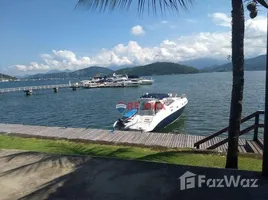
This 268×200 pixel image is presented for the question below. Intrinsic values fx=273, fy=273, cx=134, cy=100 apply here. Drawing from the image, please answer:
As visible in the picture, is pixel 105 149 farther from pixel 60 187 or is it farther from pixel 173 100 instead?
pixel 173 100

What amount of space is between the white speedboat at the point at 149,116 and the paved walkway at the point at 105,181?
13453 millimetres

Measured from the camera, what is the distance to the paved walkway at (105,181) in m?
4.41

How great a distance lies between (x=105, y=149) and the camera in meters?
10.4

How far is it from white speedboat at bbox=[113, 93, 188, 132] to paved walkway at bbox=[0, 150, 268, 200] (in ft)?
44.1

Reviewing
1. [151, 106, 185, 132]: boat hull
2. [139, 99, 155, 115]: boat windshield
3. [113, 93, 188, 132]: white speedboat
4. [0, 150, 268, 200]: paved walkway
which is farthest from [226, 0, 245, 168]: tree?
[139, 99, 155, 115]: boat windshield

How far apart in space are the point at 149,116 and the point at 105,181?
54.5ft

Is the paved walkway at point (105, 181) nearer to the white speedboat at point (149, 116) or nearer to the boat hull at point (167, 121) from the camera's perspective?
the white speedboat at point (149, 116)

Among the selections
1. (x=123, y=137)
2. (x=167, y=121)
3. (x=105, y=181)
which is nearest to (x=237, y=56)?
(x=105, y=181)

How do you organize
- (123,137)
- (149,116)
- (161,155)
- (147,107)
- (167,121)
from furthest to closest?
(167,121) → (147,107) → (149,116) → (123,137) → (161,155)

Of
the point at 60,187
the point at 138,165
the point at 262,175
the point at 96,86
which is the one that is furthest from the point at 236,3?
the point at 96,86

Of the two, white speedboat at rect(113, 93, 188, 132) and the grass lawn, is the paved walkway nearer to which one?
the grass lawn

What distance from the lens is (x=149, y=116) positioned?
21.6m

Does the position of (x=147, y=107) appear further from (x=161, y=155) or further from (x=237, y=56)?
(x=237, y=56)

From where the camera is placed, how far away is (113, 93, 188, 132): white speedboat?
65.7 ft
